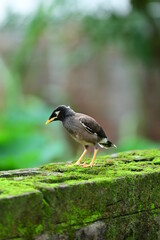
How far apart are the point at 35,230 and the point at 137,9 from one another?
A: 7575 mm

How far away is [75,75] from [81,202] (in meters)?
9.36

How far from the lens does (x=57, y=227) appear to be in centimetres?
239

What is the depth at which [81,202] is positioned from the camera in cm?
248

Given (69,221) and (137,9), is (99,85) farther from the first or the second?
(69,221)

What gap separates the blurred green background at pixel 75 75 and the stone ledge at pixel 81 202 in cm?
370

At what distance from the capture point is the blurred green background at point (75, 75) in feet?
25.5

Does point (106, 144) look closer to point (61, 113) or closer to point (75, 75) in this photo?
point (61, 113)

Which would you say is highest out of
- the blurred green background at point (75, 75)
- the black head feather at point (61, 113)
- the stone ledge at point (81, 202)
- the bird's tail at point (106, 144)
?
the blurred green background at point (75, 75)

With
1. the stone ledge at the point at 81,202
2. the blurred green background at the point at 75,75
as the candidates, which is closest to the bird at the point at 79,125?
the stone ledge at the point at 81,202

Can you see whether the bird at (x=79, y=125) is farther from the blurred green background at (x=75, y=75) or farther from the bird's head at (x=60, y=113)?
the blurred green background at (x=75, y=75)

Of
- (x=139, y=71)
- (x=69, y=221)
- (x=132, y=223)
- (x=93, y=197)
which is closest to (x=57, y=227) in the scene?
(x=69, y=221)

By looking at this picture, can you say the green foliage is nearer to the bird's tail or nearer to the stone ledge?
the bird's tail

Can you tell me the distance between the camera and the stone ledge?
226 cm

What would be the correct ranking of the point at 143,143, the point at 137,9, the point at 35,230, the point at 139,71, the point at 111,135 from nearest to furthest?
the point at 35,230
the point at 143,143
the point at 137,9
the point at 139,71
the point at 111,135
